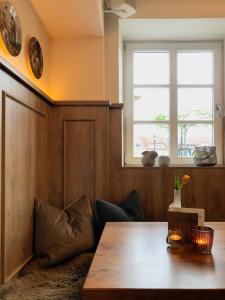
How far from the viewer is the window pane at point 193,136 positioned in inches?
127

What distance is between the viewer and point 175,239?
1360 mm

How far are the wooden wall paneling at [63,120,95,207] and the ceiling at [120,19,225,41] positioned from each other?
1010 mm

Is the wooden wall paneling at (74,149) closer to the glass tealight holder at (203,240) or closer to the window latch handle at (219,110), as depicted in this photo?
the window latch handle at (219,110)

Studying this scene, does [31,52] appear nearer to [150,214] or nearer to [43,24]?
[43,24]

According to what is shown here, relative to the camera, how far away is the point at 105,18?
2844 mm

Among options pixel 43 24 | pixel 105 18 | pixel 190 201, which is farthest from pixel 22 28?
pixel 190 201

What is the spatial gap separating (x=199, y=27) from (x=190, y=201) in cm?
159

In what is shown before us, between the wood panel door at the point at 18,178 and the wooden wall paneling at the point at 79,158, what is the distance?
0.37 meters

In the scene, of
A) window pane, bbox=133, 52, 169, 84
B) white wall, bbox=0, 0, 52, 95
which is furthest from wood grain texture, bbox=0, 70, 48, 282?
window pane, bbox=133, 52, 169, 84

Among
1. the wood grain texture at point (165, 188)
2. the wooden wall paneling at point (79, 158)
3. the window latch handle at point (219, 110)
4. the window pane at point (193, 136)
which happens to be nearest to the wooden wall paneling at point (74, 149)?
the wooden wall paneling at point (79, 158)

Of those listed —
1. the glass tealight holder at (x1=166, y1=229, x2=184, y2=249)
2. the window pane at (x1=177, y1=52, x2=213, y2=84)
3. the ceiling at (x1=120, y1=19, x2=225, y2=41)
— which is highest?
the ceiling at (x1=120, y1=19, x2=225, y2=41)

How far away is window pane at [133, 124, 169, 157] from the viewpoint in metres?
3.22

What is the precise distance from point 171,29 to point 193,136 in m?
1.05

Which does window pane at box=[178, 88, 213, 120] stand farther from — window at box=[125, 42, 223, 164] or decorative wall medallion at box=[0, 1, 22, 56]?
decorative wall medallion at box=[0, 1, 22, 56]
